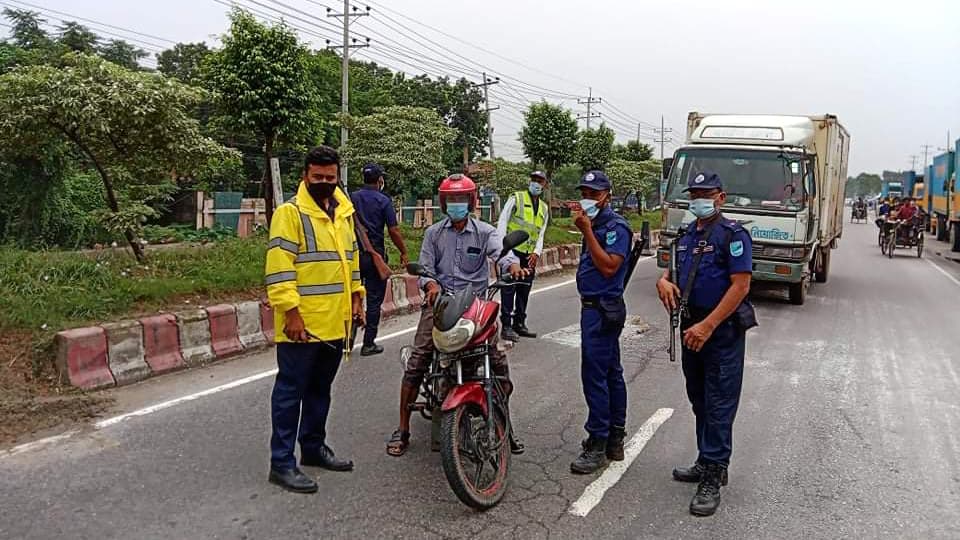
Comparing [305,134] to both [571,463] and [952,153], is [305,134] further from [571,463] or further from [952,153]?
[952,153]

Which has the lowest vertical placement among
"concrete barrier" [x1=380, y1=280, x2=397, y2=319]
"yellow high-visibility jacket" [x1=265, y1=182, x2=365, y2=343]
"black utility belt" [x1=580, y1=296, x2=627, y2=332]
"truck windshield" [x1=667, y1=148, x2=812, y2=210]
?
"concrete barrier" [x1=380, y1=280, x2=397, y2=319]

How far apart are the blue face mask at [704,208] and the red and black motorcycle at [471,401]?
0.99 meters

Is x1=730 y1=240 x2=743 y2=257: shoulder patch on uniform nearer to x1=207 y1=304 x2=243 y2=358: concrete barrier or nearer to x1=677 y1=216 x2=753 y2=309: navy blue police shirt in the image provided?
x1=677 y1=216 x2=753 y2=309: navy blue police shirt

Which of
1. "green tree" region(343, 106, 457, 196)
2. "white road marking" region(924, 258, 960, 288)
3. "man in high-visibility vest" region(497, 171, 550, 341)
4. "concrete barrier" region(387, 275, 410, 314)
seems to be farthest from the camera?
"green tree" region(343, 106, 457, 196)

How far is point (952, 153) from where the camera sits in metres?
26.0

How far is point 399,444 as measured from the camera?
15.7 ft

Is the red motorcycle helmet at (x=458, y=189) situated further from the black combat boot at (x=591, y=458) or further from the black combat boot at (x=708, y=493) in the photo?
the black combat boot at (x=708, y=493)

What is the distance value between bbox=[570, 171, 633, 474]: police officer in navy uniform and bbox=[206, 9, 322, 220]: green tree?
12.0 metres

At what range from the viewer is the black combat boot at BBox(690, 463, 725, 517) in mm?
4004

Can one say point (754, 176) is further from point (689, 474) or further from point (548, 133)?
point (548, 133)

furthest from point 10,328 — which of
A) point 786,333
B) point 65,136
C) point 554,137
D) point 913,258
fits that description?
point 913,258

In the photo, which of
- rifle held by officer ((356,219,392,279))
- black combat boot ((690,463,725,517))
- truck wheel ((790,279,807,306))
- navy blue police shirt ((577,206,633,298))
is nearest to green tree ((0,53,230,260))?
rifle held by officer ((356,219,392,279))

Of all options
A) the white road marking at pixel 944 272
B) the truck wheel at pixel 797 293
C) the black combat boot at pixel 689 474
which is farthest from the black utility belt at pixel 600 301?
the white road marking at pixel 944 272

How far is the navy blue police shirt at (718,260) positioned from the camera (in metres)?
4.00
